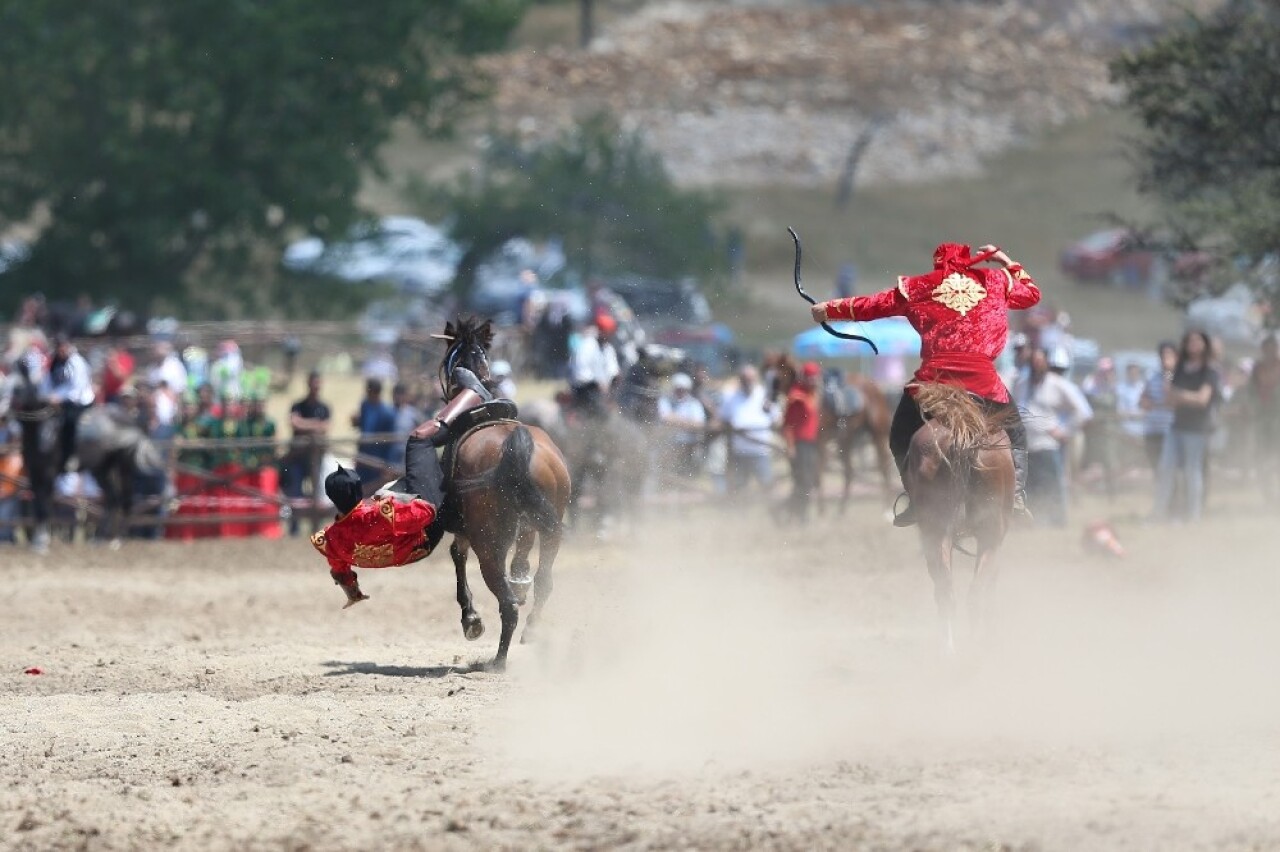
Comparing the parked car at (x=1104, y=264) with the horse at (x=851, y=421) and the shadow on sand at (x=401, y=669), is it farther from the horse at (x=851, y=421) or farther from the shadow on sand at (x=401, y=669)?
the shadow on sand at (x=401, y=669)

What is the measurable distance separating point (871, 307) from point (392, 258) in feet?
108

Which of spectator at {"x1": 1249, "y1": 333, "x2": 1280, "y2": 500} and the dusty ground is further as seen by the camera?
spectator at {"x1": 1249, "y1": 333, "x2": 1280, "y2": 500}

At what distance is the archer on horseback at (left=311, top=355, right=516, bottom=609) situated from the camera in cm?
1133

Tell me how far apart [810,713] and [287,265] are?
108ft

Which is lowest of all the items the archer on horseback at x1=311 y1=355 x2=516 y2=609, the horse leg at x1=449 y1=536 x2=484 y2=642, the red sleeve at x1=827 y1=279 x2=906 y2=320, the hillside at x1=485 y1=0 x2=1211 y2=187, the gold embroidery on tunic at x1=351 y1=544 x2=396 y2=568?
the horse leg at x1=449 y1=536 x2=484 y2=642

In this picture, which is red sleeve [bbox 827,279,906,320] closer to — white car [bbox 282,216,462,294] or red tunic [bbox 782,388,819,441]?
red tunic [bbox 782,388,819,441]

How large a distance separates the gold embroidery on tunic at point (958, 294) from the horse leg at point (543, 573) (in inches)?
104

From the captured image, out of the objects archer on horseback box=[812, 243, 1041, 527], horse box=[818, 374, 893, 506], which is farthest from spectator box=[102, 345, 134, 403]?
archer on horseback box=[812, 243, 1041, 527]

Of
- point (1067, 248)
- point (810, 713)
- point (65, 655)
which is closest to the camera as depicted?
Answer: point (810, 713)

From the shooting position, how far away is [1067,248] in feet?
169

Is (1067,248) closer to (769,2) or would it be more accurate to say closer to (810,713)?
(769,2)

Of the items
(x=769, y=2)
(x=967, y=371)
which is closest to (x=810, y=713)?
(x=967, y=371)

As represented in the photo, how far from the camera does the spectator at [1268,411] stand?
22.7m

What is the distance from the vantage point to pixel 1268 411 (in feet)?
75.6
